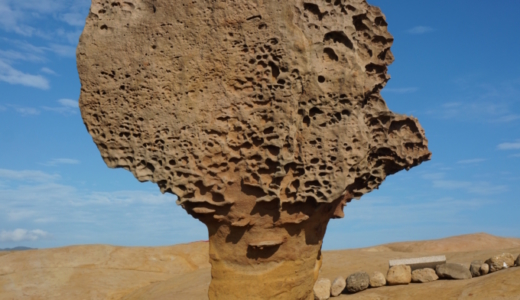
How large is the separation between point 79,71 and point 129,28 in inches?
30.3

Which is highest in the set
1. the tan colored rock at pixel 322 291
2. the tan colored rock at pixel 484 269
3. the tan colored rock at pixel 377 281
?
the tan colored rock at pixel 484 269

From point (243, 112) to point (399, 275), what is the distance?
4725mm

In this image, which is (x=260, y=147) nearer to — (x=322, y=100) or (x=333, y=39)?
(x=322, y=100)

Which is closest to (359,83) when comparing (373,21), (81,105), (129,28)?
(373,21)

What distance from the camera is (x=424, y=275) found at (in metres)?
8.54

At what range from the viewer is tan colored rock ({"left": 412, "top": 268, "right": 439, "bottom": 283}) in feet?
27.9

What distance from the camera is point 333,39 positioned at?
18.5 feet

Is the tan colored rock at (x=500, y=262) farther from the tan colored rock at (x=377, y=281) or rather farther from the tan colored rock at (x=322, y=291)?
the tan colored rock at (x=322, y=291)

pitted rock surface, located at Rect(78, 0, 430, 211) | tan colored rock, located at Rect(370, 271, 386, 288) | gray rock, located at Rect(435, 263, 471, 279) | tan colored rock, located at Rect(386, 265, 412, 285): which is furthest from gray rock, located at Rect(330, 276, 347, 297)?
pitted rock surface, located at Rect(78, 0, 430, 211)

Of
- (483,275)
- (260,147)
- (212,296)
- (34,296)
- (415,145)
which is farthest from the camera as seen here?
(34,296)

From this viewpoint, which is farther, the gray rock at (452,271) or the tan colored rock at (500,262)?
the tan colored rock at (500,262)

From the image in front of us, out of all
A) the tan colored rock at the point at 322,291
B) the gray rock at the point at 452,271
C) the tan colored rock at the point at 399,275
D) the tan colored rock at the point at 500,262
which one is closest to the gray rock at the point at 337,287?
the tan colored rock at the point at 322,291

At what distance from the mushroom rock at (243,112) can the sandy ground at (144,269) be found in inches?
130

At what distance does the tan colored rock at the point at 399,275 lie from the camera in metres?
8.59
